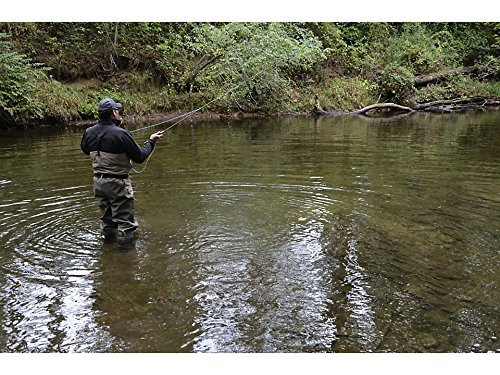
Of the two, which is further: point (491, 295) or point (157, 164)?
point (157, 164)

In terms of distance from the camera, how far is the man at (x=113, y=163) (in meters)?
5.80

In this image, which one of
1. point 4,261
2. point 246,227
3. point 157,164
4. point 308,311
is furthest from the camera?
point 157,164

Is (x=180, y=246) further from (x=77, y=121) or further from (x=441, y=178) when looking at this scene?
(x=77, y=121)

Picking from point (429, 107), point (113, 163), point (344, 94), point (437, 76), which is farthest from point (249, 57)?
point (113, 163)

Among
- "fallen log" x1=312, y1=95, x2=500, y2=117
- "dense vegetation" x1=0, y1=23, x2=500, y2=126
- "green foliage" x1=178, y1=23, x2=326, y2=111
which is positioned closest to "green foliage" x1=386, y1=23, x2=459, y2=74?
"dense vegetation" x1=0, y1=23, x2=500, y2=126

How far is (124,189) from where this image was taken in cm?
604

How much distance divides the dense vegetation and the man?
43.8ft

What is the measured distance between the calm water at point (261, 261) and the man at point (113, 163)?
0.30 meters

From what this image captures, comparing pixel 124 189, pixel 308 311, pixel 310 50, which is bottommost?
pixel 308 311

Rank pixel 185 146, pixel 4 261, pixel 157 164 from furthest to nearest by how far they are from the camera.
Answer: pixel 185 146 < pixel 157 164 < pixel 4 261

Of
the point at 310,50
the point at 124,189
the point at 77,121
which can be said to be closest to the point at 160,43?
the point at 77,121

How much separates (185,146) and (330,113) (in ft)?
41.8

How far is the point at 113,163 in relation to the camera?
5902mm

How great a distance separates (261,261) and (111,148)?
2287 millimetres
